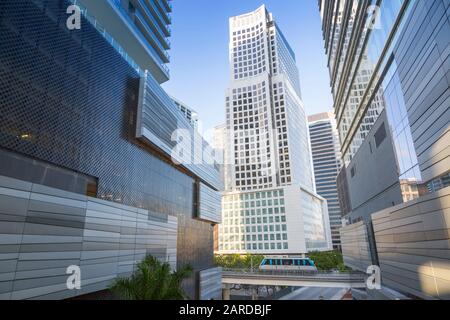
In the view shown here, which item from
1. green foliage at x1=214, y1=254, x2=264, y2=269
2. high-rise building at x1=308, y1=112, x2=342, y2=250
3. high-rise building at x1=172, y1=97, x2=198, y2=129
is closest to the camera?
high-rise building at x1=172, y1=97, x2=198, y2=129

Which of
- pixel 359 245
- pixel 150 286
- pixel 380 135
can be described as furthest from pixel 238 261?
pixel 150 286

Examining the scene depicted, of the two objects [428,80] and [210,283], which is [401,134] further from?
[210,283]

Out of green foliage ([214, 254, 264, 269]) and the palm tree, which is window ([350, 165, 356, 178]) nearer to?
the palm tree

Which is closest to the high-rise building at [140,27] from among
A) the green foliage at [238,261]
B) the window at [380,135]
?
the window at [380,135]

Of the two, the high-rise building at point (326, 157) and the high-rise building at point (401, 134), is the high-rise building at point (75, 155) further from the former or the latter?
the high-rise building at point (326, 157)

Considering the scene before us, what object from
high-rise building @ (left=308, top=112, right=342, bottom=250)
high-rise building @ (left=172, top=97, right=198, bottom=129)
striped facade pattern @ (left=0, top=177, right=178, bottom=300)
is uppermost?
high-rise building @ (left=308, top=112, right=342, bottom=250)

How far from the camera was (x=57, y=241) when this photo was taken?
16516 millimetres

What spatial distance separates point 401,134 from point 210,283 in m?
33.4

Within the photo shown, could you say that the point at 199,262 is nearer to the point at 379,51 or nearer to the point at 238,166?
the point at 379,51

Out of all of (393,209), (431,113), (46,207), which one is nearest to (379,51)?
(431,113)

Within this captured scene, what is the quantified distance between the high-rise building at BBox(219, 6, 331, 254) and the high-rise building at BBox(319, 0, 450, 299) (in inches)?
2078

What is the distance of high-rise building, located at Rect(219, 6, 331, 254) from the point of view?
94438 millimetres

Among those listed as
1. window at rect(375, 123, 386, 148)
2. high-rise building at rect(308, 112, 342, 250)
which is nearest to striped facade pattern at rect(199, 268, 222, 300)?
window at rect(375, 123, 386, 148)
